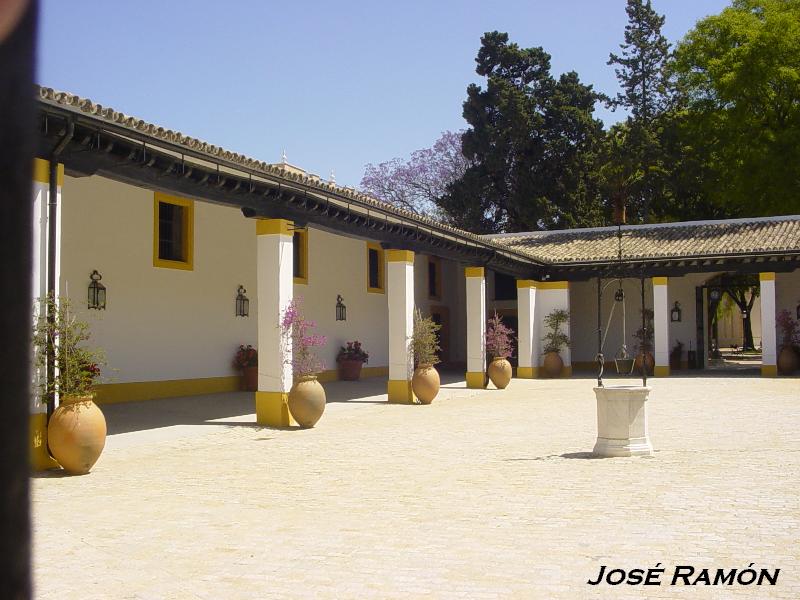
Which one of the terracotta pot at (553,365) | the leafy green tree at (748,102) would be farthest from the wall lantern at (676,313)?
the leafy green tree at (748,102)

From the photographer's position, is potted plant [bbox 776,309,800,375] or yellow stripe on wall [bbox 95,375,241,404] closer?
yellow stripe on wall [bbox 95,375,241,404]

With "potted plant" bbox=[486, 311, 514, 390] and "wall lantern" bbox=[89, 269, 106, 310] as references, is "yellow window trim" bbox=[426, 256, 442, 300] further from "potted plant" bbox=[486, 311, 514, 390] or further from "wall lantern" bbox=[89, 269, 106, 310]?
"wall lantern" bbox=[89, 269, 106, 310]

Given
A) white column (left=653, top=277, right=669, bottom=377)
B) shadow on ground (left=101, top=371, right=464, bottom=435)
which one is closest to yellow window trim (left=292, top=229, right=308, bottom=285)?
shadow on ground (left=101, top=371, right=464, bottom=435)

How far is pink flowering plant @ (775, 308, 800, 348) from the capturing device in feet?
80.5

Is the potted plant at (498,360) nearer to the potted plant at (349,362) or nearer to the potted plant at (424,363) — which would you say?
the potted plant at (424,363)

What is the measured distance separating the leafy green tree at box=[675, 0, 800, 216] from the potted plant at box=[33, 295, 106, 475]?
2946 centimetres

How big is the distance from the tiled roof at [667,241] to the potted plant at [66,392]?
695 inches

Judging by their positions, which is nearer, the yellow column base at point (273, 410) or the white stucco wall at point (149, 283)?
the yellow column base at point (273, 410)

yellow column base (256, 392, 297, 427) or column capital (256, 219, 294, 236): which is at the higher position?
column capital (256, 219, 294, 236)

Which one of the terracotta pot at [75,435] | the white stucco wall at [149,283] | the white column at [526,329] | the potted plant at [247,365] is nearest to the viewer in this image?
the terracotta pot at [75,435]

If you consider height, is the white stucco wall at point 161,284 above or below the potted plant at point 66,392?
above

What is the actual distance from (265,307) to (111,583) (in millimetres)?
8243

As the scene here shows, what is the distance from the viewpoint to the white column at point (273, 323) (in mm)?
12414

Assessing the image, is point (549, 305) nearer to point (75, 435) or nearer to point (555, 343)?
point (555, 343)
